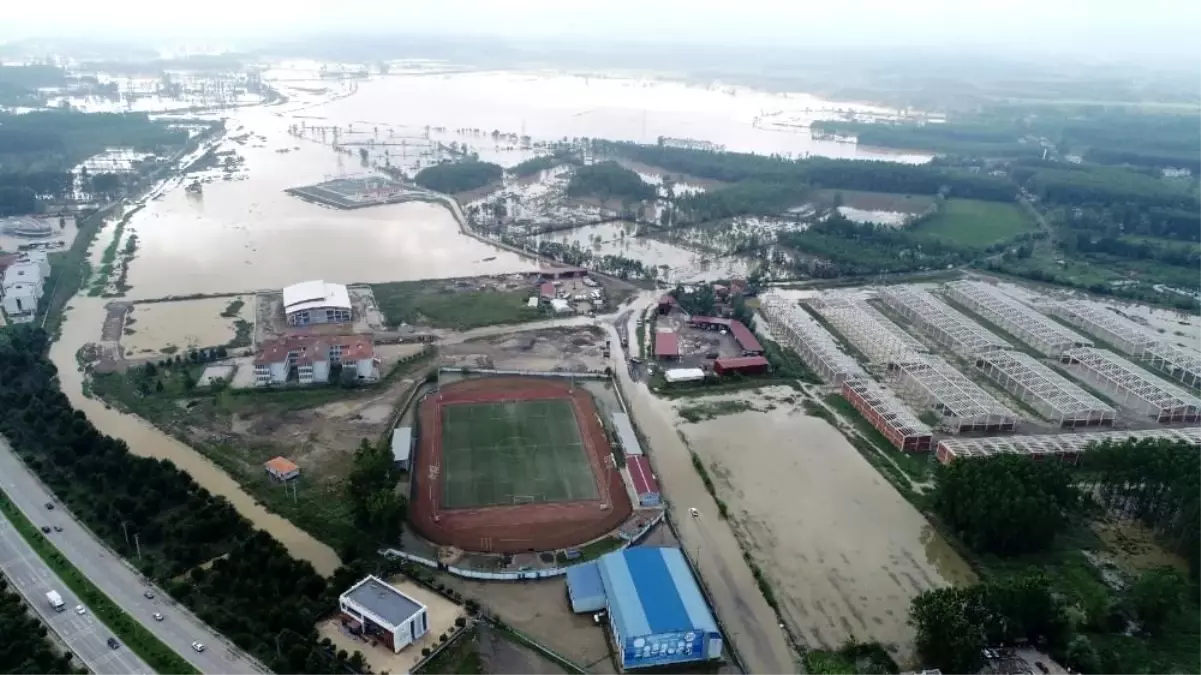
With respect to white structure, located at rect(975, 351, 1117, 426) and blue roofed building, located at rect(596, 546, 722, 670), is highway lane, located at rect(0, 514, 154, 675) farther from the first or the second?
white structure, located at rect(975, 351, 1117, 426)

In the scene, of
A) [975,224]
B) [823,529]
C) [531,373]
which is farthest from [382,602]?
[975,224]

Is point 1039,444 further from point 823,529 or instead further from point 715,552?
point 715,552

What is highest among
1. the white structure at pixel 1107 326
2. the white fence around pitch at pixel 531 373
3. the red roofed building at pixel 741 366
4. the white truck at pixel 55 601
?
the white structure at pixel 1107 326

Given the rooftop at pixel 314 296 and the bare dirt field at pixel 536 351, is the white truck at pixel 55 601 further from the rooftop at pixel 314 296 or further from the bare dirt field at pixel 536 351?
the rooftop at pixel 314 296

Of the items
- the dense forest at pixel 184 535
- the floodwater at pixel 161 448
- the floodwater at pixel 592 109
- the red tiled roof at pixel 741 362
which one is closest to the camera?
the dense forest at pixel 184 535

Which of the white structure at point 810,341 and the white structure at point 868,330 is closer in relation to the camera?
the white structure at point 810,341

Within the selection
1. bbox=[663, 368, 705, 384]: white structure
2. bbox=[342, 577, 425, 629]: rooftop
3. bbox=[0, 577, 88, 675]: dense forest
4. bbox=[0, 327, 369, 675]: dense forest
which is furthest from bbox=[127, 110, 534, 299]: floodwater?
bbox=[342, 577, 425, 629]: rooftop

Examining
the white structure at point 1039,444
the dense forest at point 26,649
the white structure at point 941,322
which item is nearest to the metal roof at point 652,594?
the white structure at point 1039,444
